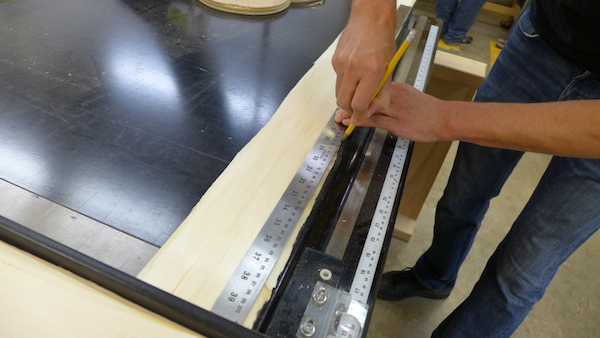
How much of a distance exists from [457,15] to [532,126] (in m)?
3.87

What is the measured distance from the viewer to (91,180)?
3.17ft

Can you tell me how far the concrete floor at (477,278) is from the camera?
199 centimetres

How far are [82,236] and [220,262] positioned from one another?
0.35 m

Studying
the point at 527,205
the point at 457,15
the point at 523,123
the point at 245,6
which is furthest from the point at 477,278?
the point at 457,15

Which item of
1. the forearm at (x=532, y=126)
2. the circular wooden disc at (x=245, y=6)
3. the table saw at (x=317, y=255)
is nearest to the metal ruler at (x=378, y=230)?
the table saw at (x=317, y=255)

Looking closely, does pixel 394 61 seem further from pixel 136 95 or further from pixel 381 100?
pixel 136 95

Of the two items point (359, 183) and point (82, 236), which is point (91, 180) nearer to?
point (82, 236)

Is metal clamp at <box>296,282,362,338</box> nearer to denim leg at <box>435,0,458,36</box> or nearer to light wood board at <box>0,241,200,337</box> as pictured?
light wood board at <box>0,241,200,337</box>

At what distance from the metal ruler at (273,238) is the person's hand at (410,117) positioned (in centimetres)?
15

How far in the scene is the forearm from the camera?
90 centimetres

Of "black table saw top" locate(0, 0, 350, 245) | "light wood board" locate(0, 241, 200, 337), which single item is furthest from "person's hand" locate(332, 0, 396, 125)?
"light wood board" locate(0, 241, 200, 337)

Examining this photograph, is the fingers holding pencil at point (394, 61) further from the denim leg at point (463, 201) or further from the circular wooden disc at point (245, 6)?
the circular wooden disc at point (245, 6)

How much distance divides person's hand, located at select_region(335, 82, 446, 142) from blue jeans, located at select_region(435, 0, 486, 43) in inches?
145

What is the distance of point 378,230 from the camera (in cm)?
93
